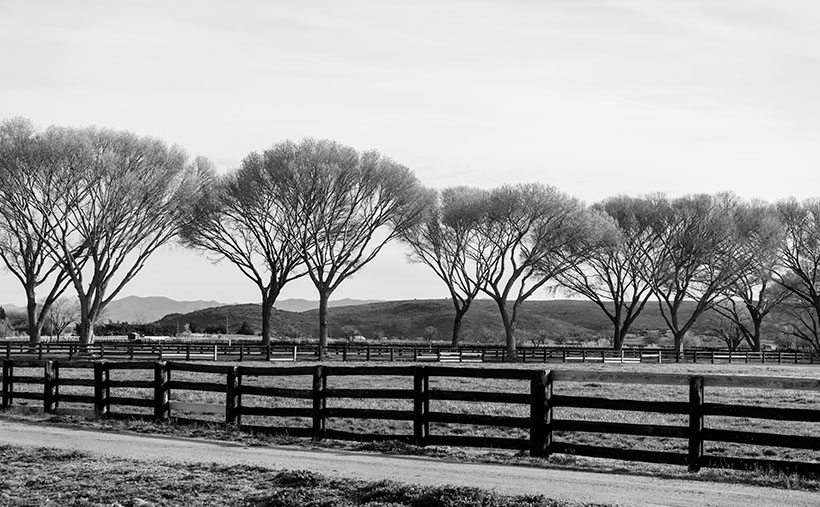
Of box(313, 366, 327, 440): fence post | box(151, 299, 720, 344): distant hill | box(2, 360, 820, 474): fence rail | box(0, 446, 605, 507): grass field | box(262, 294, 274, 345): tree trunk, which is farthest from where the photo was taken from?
box(151, 299, 720, 344): distant hill

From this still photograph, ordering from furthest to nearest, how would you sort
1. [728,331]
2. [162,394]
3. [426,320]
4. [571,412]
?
[426,320], [728,331], [571,412], [162,394]

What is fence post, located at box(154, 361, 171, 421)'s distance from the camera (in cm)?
1825

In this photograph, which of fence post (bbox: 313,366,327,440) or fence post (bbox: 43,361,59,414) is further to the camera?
fence post (bbox: 43,361,59,414)

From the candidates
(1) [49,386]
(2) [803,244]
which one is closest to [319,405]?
(1) [49,386]

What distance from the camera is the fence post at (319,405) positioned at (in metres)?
15.7

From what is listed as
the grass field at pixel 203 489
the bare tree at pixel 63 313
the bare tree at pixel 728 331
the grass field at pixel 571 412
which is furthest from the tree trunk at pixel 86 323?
the bare tree at pixel 728 331

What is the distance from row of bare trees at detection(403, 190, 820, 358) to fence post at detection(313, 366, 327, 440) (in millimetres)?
49451

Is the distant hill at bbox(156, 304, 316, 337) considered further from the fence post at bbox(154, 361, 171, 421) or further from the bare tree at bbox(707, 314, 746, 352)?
the fence post at bbox(154, 361, 171, 421)

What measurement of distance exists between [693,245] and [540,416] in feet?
196

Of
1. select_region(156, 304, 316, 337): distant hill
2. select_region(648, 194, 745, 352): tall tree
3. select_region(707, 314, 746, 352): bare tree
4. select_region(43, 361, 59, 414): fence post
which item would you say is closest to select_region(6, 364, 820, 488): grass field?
select_region(43, 361, 59, 414): fence post

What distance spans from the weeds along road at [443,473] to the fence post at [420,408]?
3.44 ft

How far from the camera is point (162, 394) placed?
60.2 feet

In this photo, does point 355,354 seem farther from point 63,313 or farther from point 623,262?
point 63,313

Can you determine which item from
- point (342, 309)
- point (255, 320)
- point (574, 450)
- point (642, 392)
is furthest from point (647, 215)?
point (342, 309)
